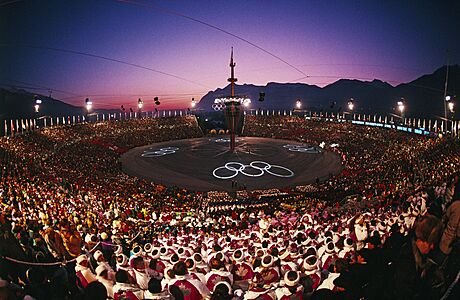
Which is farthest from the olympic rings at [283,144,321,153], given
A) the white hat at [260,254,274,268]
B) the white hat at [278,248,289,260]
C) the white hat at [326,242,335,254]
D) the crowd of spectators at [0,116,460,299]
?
the white hat at [260,254,274,268]

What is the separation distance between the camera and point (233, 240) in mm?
10188

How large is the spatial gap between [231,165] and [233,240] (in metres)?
29.7

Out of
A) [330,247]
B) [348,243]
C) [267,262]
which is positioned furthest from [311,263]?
[348,243]

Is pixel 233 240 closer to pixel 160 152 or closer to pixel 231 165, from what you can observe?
pixel 231 165

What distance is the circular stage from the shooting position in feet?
107

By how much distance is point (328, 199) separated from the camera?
71.1ft

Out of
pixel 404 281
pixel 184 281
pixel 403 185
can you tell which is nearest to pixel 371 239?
pixel 404 281

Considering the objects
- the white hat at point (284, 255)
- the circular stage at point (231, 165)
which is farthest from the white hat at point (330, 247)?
the circular stage at point (231, 165)

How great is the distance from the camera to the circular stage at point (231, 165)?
32750 millimetres

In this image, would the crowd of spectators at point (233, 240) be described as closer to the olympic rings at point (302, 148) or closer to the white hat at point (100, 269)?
the white hat at point (100, 269)

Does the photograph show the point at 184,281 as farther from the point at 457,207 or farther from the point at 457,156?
the point at 457,156

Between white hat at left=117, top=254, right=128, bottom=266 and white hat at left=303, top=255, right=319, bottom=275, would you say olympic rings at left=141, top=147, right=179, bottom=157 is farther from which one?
white hat at left=303, top=255, right=319, bottom=275

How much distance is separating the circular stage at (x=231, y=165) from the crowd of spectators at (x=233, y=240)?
16.4 feet

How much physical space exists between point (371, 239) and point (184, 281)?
6322 millimetres
